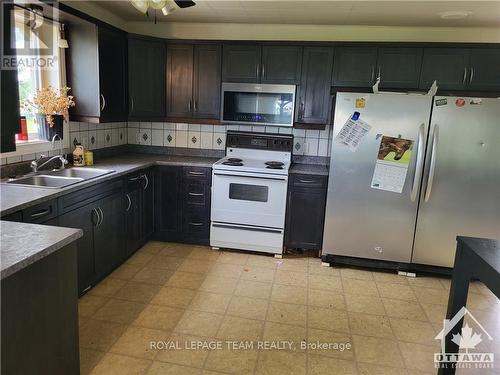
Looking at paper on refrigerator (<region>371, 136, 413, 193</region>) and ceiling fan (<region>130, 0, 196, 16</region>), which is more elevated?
ceiling fan (<region>130, 0, 196, 16</region>)

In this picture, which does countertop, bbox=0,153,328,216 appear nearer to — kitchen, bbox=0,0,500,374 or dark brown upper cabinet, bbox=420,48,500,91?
kitchen, bbox=0,0,500,374

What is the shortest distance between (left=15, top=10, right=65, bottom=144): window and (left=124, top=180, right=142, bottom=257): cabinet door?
857mm

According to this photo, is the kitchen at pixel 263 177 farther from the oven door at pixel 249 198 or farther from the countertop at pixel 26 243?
the countertop at pixel 26 243

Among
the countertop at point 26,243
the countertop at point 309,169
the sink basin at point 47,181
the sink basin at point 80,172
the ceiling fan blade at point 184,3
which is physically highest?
the ceiling fan blade at point 184,3

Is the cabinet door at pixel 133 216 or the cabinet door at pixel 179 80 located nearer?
the cabinet door at pixel 133 216

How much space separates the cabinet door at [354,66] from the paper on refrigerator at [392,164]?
0.71 metres

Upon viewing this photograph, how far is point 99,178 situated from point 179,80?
61.4 inches

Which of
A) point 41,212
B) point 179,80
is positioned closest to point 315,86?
point 179,80

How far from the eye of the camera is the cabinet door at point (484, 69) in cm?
335

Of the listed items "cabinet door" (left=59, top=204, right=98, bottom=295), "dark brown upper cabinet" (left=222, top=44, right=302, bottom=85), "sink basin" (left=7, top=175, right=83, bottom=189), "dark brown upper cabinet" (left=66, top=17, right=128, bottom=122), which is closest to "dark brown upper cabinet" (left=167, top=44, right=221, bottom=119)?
"dark brown upper cabinet" (left=222, top=44, right=302, bottom=85)

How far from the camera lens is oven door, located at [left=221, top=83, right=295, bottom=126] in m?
3.65

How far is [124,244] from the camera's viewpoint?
3281 mm

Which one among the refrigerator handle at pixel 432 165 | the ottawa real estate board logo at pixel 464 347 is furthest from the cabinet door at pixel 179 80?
the ottawa real estate board logo at pixel 464 347

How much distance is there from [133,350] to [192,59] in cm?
281
